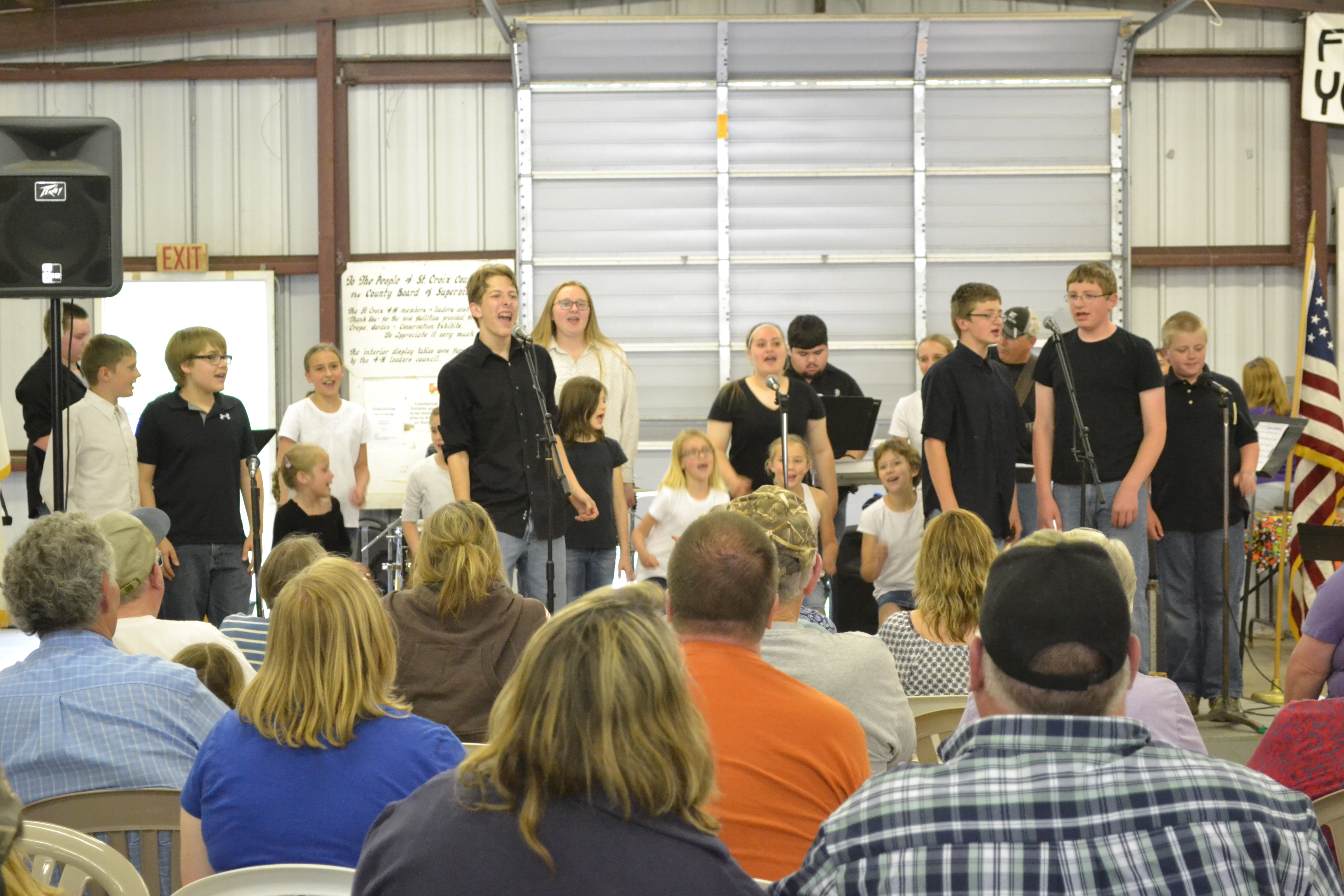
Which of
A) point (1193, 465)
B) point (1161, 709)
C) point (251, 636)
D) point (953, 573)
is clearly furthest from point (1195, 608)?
point (251, 636)

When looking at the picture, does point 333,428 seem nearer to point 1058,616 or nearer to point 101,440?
point 101,440

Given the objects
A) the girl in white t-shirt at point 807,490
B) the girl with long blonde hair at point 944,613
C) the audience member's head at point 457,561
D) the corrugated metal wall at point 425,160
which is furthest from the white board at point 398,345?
the girl with long blonde hair at point 944,613

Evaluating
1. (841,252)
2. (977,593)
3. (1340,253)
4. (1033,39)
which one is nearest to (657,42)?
(841,252)

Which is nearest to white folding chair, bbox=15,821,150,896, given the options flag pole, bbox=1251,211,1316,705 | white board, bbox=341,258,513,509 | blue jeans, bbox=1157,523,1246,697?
blue jeans, bbox=1157,523,1246,697

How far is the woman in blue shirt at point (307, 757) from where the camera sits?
183cm

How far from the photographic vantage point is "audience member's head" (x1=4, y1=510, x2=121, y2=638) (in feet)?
7.86

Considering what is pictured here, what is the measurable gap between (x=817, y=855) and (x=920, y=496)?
475 cm

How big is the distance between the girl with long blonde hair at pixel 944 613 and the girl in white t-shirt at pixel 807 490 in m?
2.25

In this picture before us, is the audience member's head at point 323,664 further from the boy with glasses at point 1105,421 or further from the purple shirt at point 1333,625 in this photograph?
the boy with glasses at point 1105,421

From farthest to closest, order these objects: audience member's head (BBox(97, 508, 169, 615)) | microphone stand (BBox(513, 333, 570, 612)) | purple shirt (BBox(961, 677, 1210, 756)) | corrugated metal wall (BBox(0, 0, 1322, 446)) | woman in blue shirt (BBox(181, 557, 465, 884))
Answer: corrugated metal wall (BBox(0, 0, 1322, 446)) < microphone stand (BBox(513, 333, 570, 612)) < audience member's head (BBox(97, 508, 169, 615)) < purple shirt (BBox(961, 677, 1210, 756)) < woman in blue shirt (BBox(181, 557, 465, 884))

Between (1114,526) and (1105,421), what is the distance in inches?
16.3

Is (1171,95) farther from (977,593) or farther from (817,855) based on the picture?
(817,855)

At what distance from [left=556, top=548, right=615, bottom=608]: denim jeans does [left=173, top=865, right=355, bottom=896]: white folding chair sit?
3962 mm

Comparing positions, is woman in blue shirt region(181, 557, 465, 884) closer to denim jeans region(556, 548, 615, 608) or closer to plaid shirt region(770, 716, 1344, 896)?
plaid shirt region(770, 716, 1344, 896)
